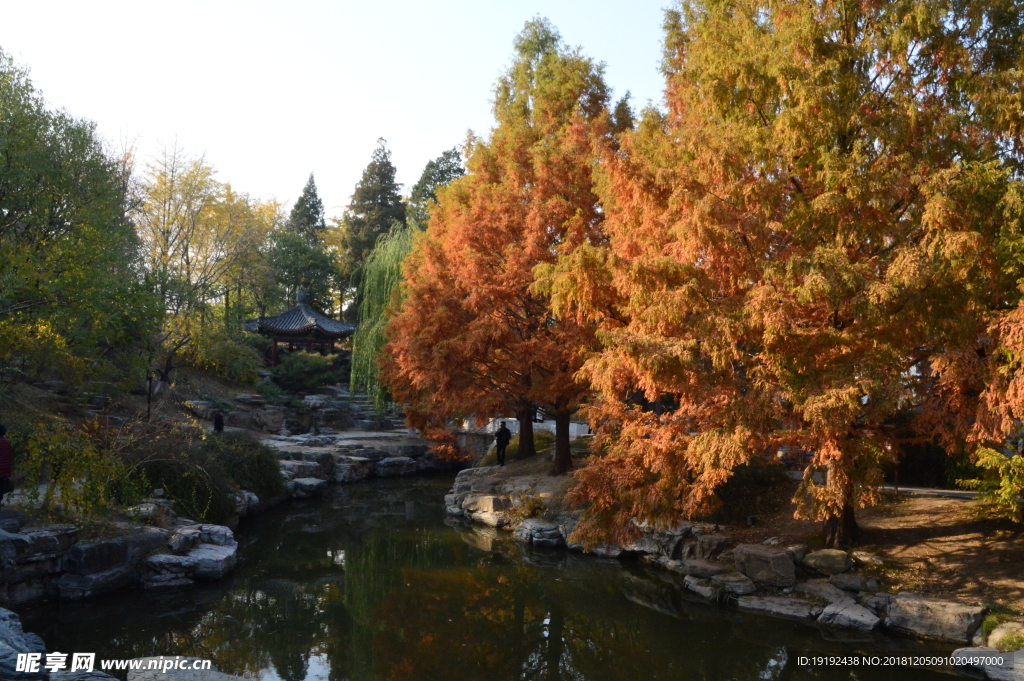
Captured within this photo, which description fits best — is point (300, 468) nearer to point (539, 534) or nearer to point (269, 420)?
point (269, 420)

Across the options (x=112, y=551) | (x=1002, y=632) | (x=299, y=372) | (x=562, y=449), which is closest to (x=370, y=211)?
(x=299, y=372)

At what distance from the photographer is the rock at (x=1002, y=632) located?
6.46m

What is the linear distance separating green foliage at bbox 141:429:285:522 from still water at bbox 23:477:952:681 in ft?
3.09

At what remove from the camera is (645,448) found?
8094 mm

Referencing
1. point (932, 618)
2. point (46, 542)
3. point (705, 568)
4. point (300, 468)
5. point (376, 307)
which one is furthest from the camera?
point (376, 307)

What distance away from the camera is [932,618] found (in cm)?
710

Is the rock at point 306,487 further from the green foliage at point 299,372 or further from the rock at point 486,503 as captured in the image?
the green foliage at point 299,372

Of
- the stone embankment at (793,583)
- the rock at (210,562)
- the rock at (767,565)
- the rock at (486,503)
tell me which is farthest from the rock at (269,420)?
the rock at (767,565)

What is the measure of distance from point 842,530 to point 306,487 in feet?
35.9

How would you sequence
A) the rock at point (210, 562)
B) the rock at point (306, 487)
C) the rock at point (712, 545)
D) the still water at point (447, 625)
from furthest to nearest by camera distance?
the rock at point (306, 487) → the rock at point (712, 545) → the rock at point (210, 562) → the still water at point (447, 625)

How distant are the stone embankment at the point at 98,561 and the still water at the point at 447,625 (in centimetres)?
25

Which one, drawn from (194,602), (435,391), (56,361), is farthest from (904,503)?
(56,361)

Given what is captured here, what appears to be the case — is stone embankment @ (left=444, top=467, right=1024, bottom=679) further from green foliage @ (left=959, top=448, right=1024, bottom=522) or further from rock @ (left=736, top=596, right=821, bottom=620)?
green foliage @ (left=959, top=448, right=1024, bottom=522)

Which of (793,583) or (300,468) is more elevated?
(300,468)
